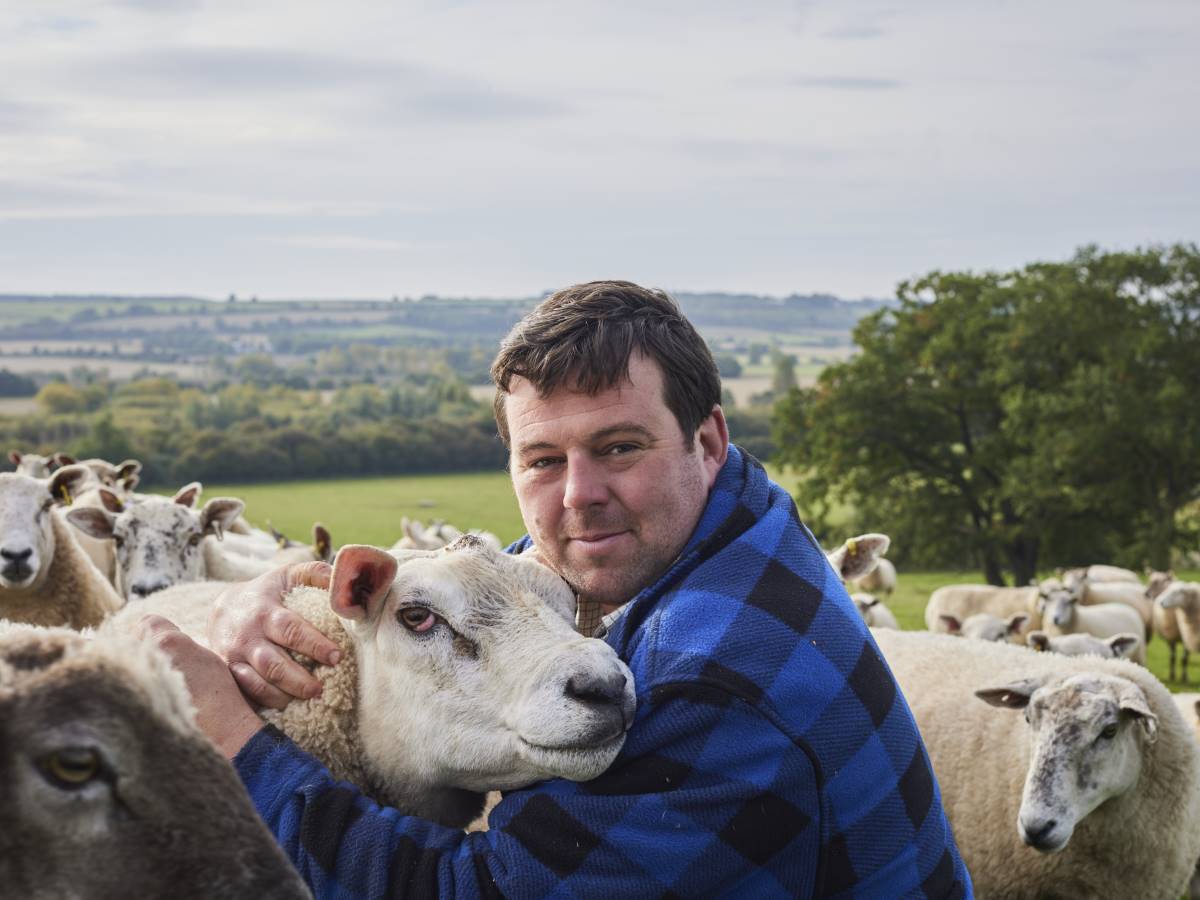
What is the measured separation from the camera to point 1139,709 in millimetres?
6184

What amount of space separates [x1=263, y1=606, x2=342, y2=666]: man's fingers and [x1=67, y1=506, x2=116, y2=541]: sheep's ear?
661cm

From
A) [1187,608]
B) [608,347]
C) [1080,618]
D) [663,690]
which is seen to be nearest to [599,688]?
[663,690]

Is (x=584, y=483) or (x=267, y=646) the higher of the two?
(x=584, y=483)

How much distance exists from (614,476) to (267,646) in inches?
45.3

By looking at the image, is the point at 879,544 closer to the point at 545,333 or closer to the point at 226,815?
the point at 545,333

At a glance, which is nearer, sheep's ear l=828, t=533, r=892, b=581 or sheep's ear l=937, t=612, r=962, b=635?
sheep's ear l=828, t=533, r=892, b=581

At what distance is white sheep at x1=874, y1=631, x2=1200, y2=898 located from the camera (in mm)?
6152

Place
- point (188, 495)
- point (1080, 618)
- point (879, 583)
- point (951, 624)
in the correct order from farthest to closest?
1. point (879, 583)
2. point (1080, 618)
3. point (951, 624)
4. point (188, 495)

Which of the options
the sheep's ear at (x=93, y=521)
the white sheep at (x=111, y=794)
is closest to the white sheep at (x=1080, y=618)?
the sheep's ear at (x=93, y=521)

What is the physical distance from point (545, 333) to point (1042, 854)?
4.89 m

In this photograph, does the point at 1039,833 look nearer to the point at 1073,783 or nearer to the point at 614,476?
the point at 1073,783

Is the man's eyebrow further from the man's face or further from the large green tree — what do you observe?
the large green tree

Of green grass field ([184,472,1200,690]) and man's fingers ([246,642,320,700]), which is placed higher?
man's fingers ([246,642,320,700])

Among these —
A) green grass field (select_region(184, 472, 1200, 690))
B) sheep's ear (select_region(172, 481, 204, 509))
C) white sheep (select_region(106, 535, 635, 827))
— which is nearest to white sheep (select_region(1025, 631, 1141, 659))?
sheep's ear (select_region(172, 481, 204, 509))
